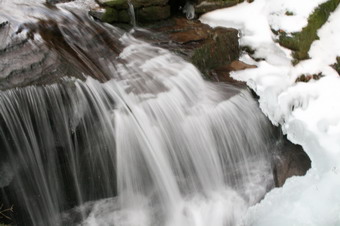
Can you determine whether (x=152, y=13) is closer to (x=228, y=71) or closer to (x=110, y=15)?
(x=110, y=15)

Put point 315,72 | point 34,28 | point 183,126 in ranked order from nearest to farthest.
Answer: point 183,126
point 34,28
point 315,72

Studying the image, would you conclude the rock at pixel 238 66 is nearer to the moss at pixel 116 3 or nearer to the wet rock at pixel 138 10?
the wet rock at pixel 138 10

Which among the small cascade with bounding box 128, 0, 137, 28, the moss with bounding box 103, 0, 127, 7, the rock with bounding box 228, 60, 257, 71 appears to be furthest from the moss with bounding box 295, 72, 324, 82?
the moss with bounding box 103, 0, 127, 7

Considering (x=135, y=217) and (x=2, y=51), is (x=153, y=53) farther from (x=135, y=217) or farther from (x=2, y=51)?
(x=135, y=217)

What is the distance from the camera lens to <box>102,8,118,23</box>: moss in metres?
5.93

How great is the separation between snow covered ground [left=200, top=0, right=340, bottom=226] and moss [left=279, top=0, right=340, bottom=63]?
3.0 inches

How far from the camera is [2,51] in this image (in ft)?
14.2

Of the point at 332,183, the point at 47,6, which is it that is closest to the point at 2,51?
the point at 47,6

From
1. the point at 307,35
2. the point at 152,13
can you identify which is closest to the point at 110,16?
the point at 152,13

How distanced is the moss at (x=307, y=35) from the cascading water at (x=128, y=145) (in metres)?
1.27

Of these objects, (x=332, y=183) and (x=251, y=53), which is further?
(x=251, y=53)

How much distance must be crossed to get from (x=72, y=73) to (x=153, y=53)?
4.81 feet

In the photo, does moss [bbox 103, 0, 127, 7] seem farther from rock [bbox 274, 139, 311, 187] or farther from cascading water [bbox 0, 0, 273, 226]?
rock [bbox 274, 139, 311, 187]

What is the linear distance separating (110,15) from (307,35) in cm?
295
